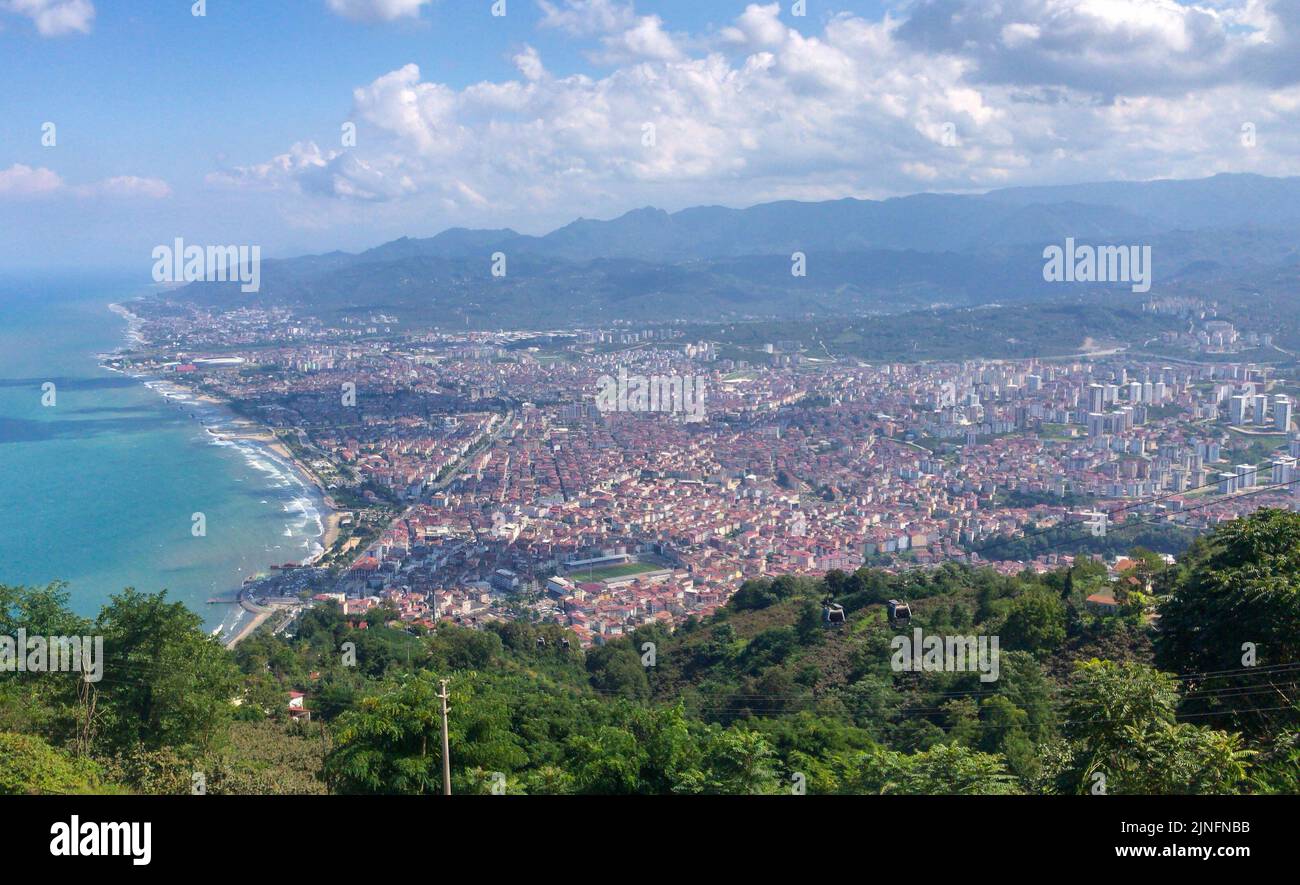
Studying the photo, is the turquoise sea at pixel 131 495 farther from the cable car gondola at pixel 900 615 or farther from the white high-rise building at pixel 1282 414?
the white high-rise building at pixel 1282 414

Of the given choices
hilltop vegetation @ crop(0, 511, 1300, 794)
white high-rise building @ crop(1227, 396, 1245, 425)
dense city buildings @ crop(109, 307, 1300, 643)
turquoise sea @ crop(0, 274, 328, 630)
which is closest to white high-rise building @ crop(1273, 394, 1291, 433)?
dense city buildings @ crop(109, 307, 1300, 643)

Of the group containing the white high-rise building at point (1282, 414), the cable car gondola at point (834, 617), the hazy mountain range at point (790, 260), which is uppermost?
the hazy mountain range at point (790, 260)

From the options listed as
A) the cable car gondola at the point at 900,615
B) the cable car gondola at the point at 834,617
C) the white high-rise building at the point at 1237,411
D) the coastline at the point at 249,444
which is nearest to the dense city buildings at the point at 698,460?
the white high-rise building at the point at 1237,411

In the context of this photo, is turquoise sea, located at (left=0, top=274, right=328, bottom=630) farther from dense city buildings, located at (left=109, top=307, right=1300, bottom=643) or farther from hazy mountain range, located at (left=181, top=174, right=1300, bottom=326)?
hazy mountain range, located at (left=181, top=174, right=1300, bottom=326)

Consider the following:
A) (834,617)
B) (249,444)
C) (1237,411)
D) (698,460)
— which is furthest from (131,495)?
(1237,411)
